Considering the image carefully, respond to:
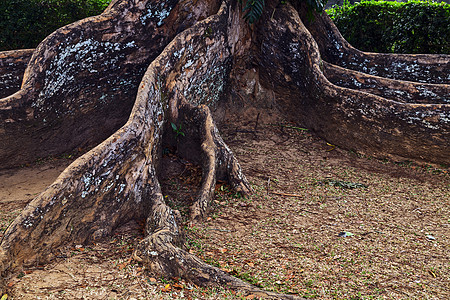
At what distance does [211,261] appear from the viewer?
3439 millimetres

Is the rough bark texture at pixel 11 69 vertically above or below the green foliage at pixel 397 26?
below

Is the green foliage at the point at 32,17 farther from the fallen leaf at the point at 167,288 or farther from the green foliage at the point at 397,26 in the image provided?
the fallen leaf at the point at 167,288

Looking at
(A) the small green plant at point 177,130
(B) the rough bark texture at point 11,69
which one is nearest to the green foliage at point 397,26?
(A) the small green plant at point 177,130

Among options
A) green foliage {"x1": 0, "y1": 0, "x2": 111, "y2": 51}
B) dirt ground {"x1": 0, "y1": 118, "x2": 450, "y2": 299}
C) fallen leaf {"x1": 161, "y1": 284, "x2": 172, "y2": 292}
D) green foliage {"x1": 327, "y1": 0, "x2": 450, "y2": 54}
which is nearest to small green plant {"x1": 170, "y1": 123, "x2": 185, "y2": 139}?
dirt ground {"x1": 0, "y1": 118, "x2": 450, "y2": 299}

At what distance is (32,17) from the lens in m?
7.09

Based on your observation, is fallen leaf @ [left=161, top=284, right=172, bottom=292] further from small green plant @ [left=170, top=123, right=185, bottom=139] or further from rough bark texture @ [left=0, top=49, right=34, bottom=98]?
rough bark texture @ [left=0, top=49, right=34, bottom=98]

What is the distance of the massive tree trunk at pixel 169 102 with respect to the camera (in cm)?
352

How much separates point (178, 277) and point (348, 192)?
8.57ft

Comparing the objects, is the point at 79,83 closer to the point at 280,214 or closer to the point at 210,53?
the point at 210,53

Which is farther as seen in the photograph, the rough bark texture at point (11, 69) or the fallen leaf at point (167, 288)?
the rough bark texture at point (11, 69)

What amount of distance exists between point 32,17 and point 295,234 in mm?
6024

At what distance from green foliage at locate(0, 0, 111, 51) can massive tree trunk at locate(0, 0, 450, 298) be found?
162 cm

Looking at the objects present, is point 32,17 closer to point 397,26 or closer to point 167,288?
point 167,288

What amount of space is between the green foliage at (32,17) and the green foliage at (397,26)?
5.45 m
